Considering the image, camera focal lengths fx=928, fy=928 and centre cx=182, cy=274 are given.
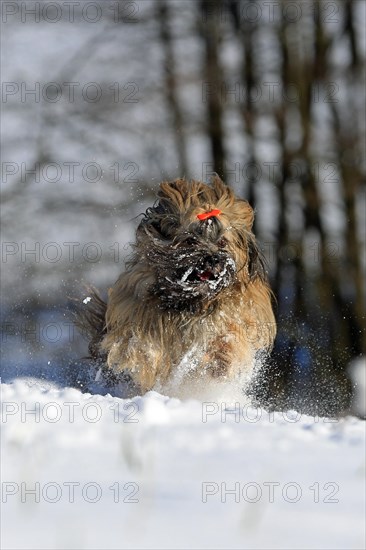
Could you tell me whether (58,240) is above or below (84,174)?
below

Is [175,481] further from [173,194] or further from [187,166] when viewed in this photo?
[187,166]

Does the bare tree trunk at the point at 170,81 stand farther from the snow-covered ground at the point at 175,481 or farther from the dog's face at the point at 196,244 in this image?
the snow-covered ground at the point at 175,481

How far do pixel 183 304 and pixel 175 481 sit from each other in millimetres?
2532

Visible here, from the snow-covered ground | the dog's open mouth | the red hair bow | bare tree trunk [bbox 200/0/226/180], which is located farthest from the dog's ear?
bare tree trunk [bbox 200/0/226/180]

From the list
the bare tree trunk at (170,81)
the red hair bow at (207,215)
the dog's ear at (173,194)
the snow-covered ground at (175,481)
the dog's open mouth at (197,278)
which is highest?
the bare tree trunk at (170,81)

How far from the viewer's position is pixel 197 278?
4578 millimetres

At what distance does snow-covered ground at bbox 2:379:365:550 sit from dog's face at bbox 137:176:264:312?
1.45 meters

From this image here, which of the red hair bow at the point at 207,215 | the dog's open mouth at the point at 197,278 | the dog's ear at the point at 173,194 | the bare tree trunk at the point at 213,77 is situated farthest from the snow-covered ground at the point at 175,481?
the bare tree trunk at the point at 213,77

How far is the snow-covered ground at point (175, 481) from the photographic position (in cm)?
200

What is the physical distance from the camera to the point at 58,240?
11.6 metres

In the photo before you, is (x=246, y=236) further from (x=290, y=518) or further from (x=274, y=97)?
(x=274, y=97)

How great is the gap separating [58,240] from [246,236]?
6.82 m

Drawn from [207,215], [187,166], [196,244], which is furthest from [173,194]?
[187,166]

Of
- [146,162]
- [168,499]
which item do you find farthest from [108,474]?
[146,162]
